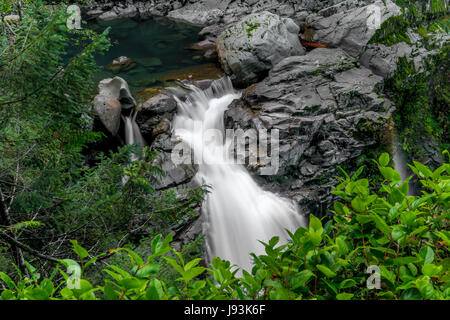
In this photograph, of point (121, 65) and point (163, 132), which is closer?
point (163, 132)

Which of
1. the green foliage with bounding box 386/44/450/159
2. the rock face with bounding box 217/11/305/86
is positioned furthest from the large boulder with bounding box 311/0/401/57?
the green foliage with bounding box 386/44/450/159

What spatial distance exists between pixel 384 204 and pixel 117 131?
8.36 metres

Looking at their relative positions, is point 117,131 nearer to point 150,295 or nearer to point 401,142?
point 150,295

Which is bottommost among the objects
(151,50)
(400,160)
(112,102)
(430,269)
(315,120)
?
(430,269)

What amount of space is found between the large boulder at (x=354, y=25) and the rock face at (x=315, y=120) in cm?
163

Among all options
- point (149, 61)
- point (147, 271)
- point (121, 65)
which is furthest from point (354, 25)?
point (147, 271)

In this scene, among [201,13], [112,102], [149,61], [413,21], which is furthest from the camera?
[201,13]

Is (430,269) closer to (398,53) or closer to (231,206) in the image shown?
(231,206)

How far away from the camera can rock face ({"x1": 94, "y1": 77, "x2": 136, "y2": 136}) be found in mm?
8421

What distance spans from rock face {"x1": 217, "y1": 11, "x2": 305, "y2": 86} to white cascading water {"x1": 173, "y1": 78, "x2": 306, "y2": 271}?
2751 millimetres

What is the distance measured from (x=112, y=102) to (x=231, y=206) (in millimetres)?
4782

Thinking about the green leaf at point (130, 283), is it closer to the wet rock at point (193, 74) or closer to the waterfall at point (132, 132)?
the waterfall at point (132, 132)

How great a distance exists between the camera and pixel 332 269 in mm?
1358
